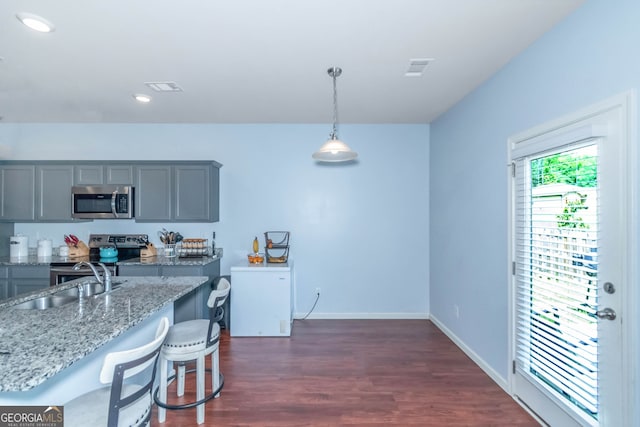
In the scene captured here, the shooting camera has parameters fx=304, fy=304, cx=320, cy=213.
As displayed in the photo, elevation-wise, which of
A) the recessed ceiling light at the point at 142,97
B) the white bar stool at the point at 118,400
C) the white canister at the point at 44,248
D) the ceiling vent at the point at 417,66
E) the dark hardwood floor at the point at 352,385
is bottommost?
the dark hardwood floor at the point at 352,385

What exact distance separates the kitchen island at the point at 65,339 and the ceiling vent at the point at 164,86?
6.58 ft

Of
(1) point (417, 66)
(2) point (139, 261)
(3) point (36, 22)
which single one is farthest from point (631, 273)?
(2) point (139, 261)

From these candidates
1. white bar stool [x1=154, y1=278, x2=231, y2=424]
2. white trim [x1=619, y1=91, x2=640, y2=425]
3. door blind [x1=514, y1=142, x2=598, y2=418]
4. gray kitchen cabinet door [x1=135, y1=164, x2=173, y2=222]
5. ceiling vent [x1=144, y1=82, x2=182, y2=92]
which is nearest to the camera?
white trim [x1=619, y1=91, x2=640, y2=425]

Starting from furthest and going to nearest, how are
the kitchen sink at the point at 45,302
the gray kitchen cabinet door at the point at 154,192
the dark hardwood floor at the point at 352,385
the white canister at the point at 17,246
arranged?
1. the gray kitchen cabinet door at the point at 154,192
2. the white canister at the point at 17,246
3. the dark hardwood floor at the point at 352,385
4. the kitchen sink at the point at 45,302

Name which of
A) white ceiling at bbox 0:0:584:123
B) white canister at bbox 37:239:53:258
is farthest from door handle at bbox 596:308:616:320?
white canister at bbox 37:239:53:258

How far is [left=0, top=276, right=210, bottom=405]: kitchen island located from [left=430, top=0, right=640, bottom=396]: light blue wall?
272cm

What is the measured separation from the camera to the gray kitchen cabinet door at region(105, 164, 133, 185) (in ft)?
13.2

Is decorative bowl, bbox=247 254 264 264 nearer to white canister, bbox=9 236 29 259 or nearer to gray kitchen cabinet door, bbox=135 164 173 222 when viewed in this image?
gray kitchen cabinet door, bbox=135 164 173 222

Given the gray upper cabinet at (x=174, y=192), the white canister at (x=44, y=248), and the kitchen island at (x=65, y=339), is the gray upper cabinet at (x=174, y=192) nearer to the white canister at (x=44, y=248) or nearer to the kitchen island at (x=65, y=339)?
the white canister at (x=44, y=248)

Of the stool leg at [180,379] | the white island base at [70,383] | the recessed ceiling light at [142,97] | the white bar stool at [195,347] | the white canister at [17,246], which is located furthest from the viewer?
the white canister at [17,246]

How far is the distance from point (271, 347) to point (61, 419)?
241 centimetres

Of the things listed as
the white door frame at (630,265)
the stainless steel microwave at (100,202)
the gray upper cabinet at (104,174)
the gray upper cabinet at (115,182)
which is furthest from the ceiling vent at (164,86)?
the white door frame at (630,265)

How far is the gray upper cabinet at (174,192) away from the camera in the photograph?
403cm

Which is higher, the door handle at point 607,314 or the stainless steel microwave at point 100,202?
the stainless steel microwave at point 100,202
